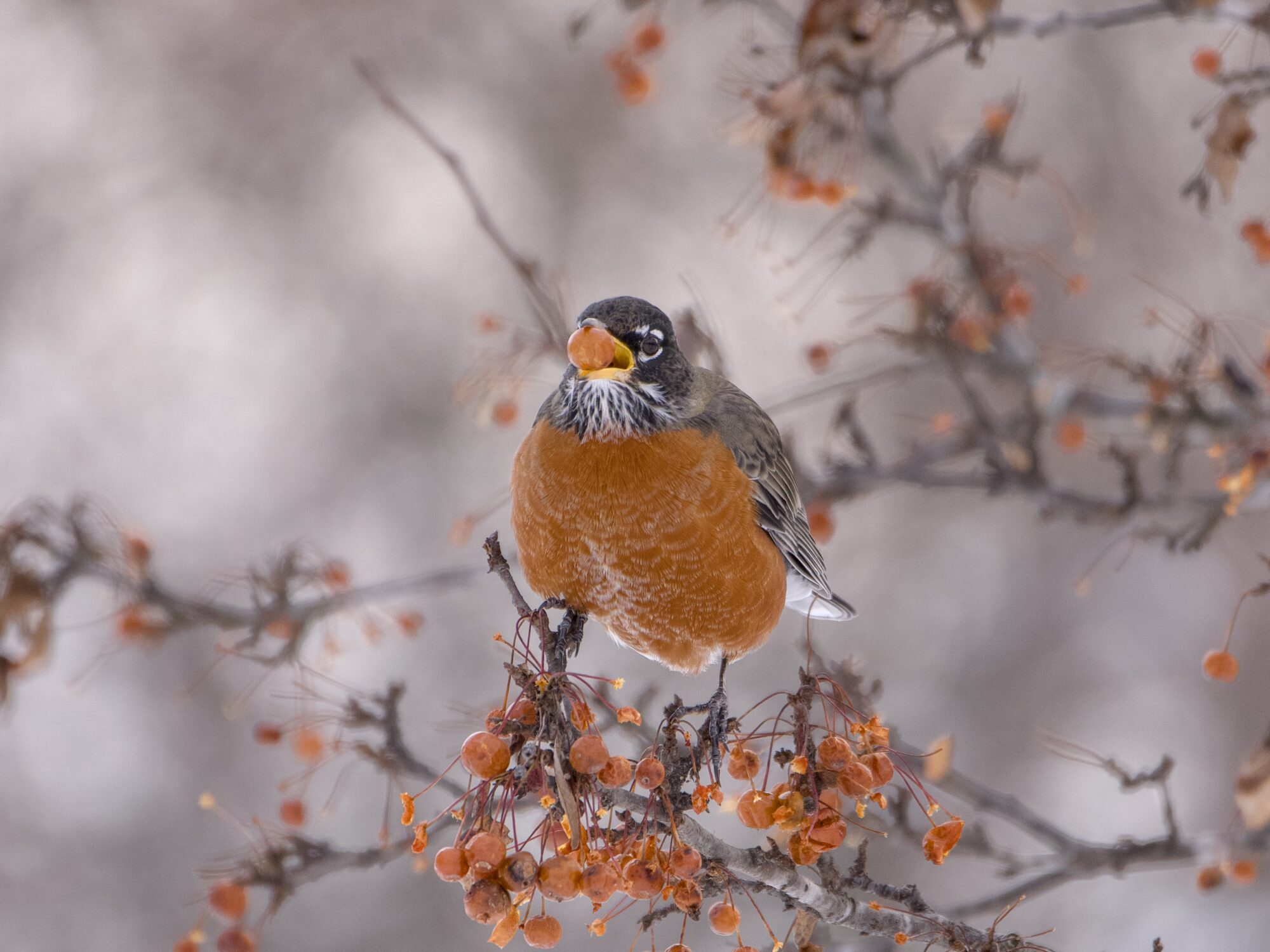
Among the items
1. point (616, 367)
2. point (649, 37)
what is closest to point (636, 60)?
point (649, 37)

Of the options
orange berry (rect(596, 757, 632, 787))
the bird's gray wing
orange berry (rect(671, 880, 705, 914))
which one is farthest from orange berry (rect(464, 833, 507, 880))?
the bird's gray wing

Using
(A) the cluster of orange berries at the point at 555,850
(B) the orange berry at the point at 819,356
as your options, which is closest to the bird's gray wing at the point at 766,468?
(B) the orange berry at the point at 819,356

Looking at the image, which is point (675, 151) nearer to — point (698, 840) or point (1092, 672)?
point (1092, 672)

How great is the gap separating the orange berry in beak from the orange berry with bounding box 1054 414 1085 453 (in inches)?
86.7

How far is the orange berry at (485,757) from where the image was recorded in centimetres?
193

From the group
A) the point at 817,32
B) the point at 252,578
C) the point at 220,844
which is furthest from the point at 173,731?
the point at 817,32

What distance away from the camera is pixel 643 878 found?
193 cm

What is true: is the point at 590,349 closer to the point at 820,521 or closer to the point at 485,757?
the point at 485,757

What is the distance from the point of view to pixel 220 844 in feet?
23.9

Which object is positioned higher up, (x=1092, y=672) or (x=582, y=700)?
(x=1092, y=672)

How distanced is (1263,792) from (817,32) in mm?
1904

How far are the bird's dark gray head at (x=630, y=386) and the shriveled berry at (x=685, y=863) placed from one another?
1292mm

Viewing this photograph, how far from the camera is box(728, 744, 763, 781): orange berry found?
225 centimetres

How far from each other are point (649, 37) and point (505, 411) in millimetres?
1461
